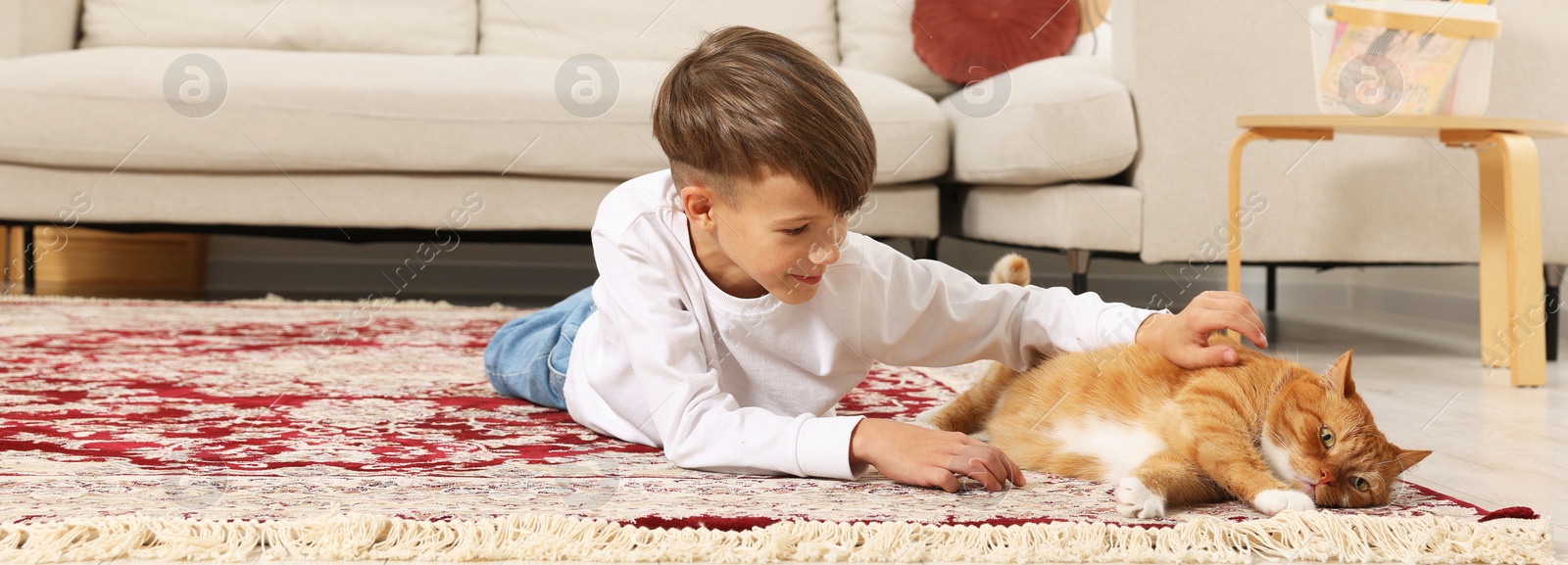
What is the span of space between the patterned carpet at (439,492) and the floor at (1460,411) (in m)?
0.12

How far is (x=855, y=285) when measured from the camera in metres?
1.09

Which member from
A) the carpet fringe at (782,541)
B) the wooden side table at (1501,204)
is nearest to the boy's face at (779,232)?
the carpet fringe at (782,541)

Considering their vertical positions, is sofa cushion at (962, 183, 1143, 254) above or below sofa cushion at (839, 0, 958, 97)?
below

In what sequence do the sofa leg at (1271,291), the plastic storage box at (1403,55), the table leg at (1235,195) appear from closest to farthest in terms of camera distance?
the plastic storage box at (1403,55) → the table leg at (1235,195) → the sofa leg at (1271,291)

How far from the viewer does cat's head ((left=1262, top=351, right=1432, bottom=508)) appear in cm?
90

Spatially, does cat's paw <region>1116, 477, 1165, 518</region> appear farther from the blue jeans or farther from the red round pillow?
the red round pillow

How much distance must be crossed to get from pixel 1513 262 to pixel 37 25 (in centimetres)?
299

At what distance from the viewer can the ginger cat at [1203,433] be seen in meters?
0.90

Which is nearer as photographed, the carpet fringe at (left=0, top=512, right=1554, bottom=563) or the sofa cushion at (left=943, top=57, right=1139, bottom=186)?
the carpet fringe at (left=0, top=512, right=1554, bottom=563)

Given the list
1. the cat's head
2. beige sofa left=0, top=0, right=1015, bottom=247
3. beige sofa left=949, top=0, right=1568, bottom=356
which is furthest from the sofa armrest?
the cat's head

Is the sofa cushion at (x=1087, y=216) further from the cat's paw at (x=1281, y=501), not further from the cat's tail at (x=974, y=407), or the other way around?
the cat's paw at (x=1281, y=501)

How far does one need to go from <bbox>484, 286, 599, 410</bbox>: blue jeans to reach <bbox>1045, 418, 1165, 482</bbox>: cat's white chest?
0.57 meters

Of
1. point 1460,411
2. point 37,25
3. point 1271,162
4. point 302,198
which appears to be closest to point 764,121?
point 1460,411

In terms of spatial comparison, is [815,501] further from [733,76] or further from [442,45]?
[442,45]
